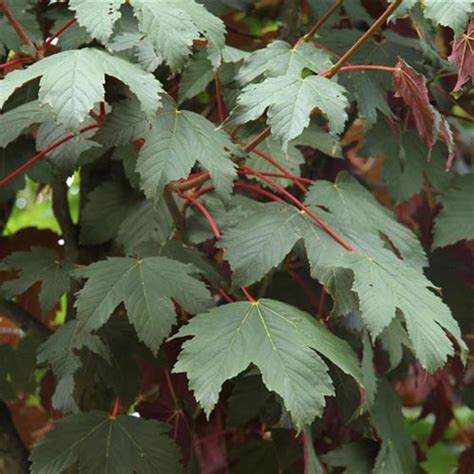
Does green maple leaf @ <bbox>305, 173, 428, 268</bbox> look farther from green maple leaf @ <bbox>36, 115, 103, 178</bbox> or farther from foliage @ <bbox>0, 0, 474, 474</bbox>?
green maple leaf @ <bbox>36, 115, 103, 178</bbox>

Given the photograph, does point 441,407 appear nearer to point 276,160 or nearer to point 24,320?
point 276,160

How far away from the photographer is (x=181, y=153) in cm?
116

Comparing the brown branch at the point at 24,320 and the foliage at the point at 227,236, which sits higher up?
the foliage at the point at 227,236

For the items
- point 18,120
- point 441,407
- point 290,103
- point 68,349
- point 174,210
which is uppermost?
point 290,103

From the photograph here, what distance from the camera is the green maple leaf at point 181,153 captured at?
1.13 meters

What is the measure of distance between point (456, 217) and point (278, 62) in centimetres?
42

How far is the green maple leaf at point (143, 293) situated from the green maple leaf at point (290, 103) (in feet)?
0.70

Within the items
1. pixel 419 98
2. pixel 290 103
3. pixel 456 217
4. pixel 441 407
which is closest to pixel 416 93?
pixel 419 98

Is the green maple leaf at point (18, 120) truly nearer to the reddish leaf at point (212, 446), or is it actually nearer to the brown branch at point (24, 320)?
the brown branch at point (24, 320)

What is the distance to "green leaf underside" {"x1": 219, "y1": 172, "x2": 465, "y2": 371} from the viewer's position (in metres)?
1.13

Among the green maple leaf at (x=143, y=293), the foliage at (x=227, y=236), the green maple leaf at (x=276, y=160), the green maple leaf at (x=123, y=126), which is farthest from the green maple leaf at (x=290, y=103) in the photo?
the green maple leaf at (x=276, y=160)

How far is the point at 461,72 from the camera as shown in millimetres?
1199

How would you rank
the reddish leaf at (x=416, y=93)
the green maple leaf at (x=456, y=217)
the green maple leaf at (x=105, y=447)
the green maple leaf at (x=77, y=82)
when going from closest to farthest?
the green maple leaf at (x=77, y=82) → the reddish leaf at (x=416, y=93) → the green maple leaf at (x=105, y=447) → the green maple leaf at (x=456, y=217)

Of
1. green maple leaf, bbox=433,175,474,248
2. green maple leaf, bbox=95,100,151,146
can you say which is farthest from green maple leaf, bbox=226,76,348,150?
green maple leaf, bbox=433,175,474,248
